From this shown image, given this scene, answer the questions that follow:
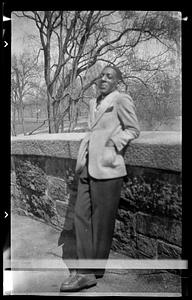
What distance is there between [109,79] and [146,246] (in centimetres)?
109

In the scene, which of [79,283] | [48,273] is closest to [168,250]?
[79,283]

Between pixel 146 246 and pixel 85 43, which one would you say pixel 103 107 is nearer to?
pixel 85 43

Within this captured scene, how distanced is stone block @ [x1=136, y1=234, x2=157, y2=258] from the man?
185 mm

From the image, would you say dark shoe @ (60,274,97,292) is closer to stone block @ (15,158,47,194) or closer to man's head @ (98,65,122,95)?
stone block @ (15,158,47,194)

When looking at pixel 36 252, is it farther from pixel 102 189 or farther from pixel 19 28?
pixel 19 28

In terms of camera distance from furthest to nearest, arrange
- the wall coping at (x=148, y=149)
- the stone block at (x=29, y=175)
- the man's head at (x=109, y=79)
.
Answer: the stone block at (x=29, y=175) → the man's head at (x=109, y=79) → the wall coping at (x=148, y=149)

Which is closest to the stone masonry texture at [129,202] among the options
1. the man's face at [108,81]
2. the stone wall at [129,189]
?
the stone wall at [129,189]

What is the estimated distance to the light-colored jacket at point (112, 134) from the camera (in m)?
2.26

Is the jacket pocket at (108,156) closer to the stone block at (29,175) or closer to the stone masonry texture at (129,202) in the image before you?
the stone masonry texture at (129,202)

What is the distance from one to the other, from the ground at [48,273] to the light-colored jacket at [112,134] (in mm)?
536

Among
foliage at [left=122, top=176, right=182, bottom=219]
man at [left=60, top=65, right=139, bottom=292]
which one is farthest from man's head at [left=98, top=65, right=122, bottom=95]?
foliage at [left=122, top=176, right=182, bottom=219]

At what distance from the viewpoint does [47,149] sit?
242 centimetres

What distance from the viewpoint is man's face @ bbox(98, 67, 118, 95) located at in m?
2.32
